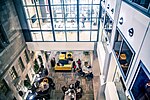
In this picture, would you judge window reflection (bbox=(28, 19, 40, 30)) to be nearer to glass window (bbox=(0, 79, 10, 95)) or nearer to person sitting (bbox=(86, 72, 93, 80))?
glass window (bbox=(0, 79, 10, 95))

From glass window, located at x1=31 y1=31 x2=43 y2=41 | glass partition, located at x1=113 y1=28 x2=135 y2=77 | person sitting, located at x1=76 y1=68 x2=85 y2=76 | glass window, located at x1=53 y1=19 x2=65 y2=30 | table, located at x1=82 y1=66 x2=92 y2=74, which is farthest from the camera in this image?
table, located at x1=82 y1=66 x2=92 y2=74

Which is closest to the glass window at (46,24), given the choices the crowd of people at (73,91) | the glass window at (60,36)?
the glass window at (60,36)

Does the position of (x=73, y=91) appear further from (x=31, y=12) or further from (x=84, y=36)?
(x=31, y=12)

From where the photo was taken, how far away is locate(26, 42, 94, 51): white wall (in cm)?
1312

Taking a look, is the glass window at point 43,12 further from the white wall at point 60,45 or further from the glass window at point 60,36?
the white wall at point 60,45

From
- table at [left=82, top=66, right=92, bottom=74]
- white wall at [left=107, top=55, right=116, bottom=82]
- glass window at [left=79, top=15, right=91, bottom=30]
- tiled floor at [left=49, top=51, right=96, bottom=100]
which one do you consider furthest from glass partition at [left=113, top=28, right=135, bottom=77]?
table at [left=82, top=66, right=92, bottom=74]

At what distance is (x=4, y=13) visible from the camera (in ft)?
31.6

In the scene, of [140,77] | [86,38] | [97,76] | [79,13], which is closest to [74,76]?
[97,76]

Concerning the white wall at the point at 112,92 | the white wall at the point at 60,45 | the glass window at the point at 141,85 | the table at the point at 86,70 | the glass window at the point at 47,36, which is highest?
the glass window at the point at 141,85

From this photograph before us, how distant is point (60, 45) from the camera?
13266 mm

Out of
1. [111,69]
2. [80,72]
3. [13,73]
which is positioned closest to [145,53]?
[111,69]

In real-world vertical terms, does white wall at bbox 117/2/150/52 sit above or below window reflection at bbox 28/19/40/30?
above

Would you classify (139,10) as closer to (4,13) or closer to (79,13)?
(79,13)

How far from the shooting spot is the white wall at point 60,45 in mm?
13117
